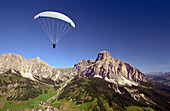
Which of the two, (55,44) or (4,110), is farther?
(4,110)

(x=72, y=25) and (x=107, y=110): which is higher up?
(x=72, y=25)

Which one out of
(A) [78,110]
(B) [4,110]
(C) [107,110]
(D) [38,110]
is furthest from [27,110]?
(C) [107,110]

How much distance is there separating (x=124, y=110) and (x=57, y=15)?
196923mm

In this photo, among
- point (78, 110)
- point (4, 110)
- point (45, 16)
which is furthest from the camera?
point (4, 110)

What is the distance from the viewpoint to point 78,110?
564 feet

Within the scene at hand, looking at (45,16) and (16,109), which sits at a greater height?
(45,16)

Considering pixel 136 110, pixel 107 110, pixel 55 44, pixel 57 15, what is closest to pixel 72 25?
pixel 57 15

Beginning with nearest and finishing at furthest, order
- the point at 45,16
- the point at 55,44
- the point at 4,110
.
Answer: the point at 45,16, the point at 55,44, the point at 4,110

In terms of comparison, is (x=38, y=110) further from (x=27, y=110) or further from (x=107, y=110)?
(x=107, y=110)

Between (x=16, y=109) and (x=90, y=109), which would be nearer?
(x=90, y=109)

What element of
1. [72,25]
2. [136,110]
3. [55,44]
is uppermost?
[72,25]

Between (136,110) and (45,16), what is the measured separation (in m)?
216

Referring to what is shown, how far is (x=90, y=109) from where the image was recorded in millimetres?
172875

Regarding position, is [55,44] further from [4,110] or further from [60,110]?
[4,110]
